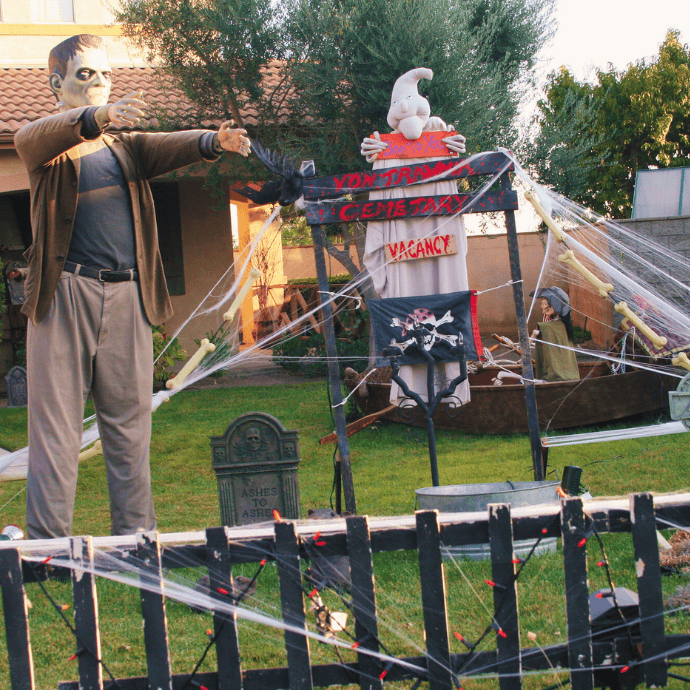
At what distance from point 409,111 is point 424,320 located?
1.37 m

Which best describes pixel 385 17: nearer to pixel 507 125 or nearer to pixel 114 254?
pixel 507 125

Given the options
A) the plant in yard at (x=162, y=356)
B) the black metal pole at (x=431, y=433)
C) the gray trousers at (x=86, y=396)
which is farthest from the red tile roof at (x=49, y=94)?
the gray trousers at (x=86, y=396)

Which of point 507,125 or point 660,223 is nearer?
point 660,223

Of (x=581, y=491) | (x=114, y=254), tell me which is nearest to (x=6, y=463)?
(x=114, y=254)

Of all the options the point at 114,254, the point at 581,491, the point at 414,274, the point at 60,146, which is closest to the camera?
the point at 60,146

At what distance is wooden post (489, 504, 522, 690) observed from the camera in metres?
2.15

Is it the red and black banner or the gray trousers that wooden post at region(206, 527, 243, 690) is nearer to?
the gray trousers

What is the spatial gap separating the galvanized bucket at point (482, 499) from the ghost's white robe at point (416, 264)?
1275 millimetres

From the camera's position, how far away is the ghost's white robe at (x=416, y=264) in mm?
4855

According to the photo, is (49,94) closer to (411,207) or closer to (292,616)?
(411,207)

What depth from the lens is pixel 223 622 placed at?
7.13 ft

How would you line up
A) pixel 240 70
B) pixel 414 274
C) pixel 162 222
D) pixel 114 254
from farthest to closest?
1. pixel 162 222
2. pixel 240 70
3. pixel 414 274
4. pixel 114 254

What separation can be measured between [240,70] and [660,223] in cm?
567

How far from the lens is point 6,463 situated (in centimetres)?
436
